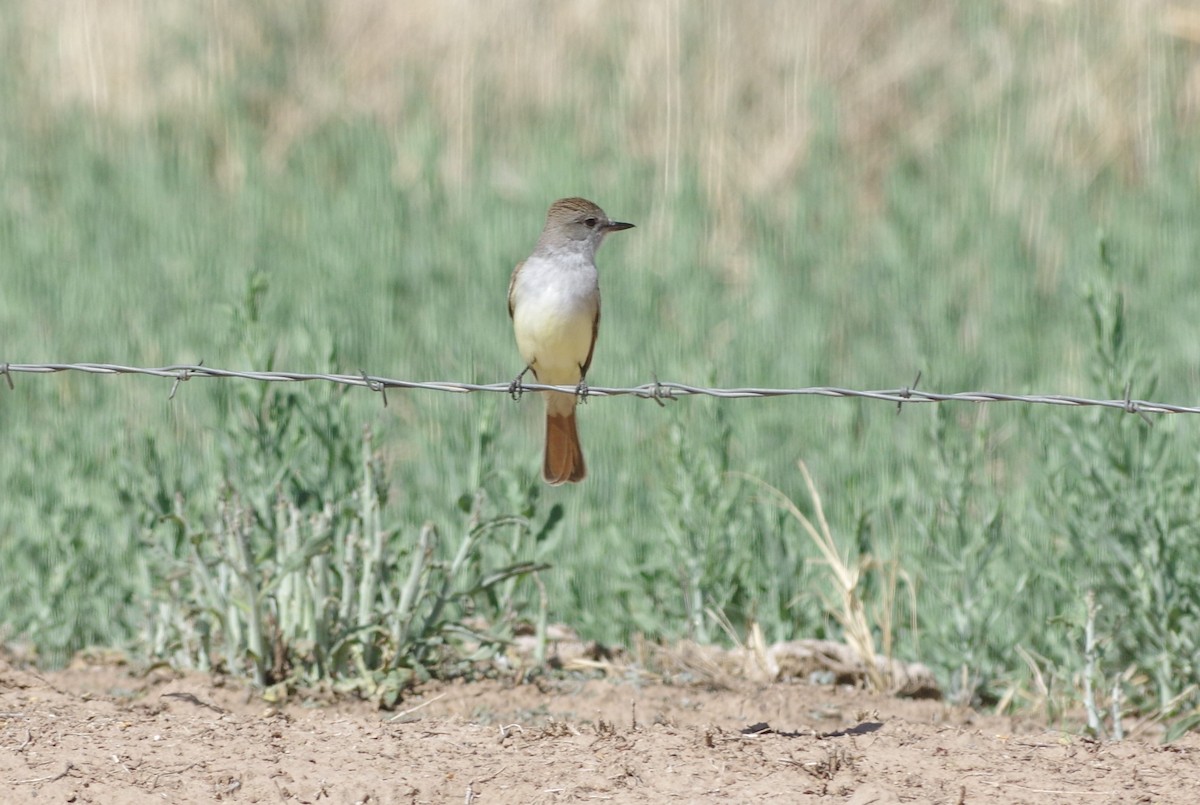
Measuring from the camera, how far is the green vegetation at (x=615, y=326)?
5.79 metres

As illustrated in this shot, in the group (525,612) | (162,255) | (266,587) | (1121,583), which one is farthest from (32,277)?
(1121,583)

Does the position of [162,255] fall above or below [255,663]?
above

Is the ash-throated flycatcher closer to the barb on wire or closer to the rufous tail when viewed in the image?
the rufous tail

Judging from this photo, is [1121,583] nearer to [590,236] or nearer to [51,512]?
[590,236]

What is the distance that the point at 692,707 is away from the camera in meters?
5.53

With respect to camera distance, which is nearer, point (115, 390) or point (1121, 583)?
point (1121, 583)

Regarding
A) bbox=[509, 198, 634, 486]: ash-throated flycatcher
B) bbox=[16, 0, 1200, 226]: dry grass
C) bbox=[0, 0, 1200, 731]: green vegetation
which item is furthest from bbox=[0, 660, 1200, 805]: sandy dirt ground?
bbox=[16, 0, 1200, 226]: dry grass

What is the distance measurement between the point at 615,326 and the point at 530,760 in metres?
4.87

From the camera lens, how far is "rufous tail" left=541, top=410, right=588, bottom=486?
6.05 meters

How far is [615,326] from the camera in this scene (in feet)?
30.0

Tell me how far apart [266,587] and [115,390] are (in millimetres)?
3771

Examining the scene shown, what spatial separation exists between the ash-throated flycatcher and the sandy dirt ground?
1.20 m

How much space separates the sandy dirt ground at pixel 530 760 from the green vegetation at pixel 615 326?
0.63 m

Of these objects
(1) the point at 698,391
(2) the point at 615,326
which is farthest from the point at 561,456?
(2) the point at 615,326
